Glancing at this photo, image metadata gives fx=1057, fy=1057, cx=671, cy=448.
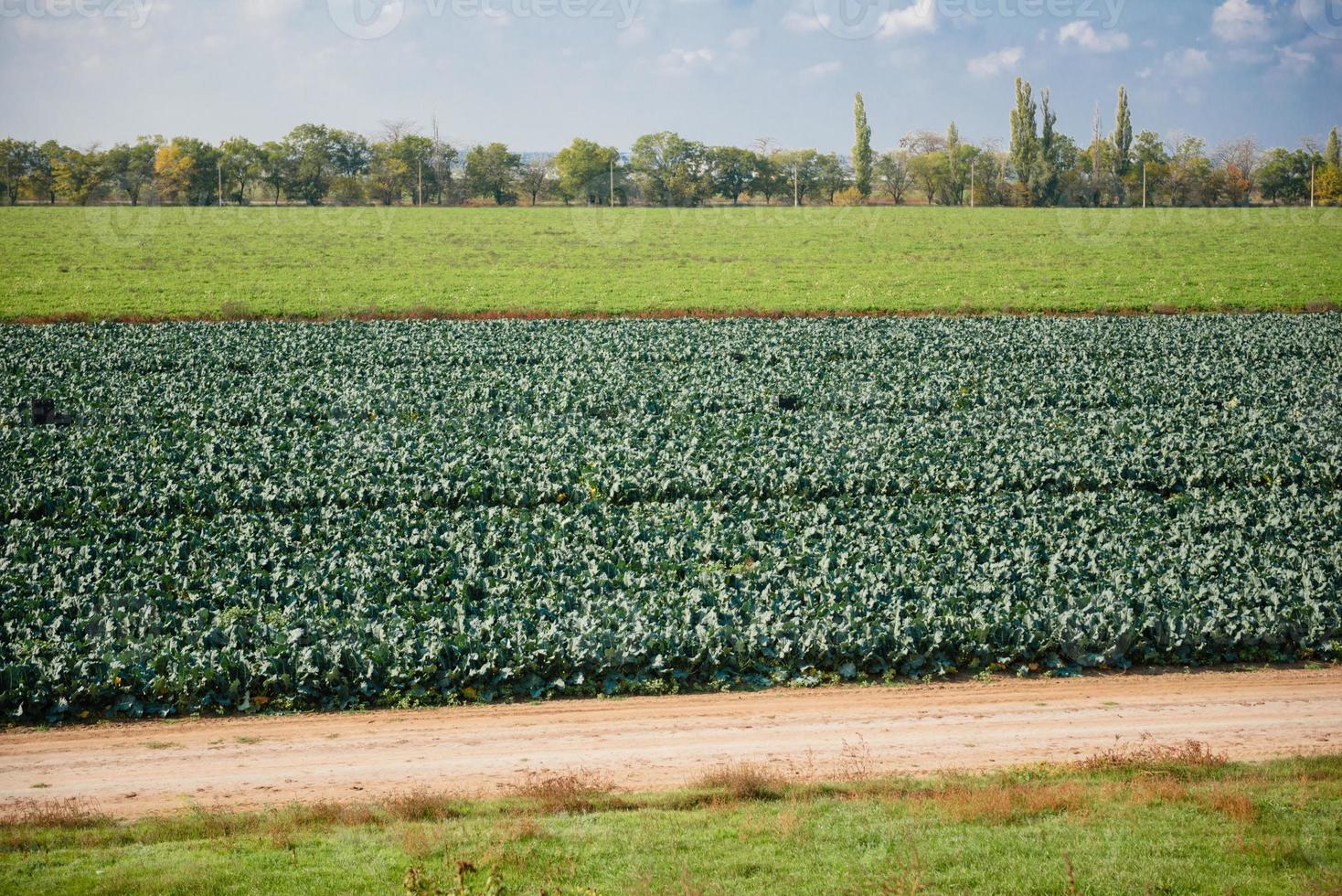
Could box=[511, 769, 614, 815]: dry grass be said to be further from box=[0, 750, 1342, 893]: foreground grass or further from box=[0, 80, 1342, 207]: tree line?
box=[0, 80, 1342, 207]: tree line

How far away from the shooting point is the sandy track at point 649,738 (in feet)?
36.0

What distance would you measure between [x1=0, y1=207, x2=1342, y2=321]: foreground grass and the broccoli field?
17.4 metres

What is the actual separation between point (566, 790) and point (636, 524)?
8617mm

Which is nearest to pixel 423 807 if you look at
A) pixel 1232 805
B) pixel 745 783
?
pixel 745 783

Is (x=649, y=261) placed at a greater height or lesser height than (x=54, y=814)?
greater

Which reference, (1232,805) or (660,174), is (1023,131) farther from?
(1232,805)

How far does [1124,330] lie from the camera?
4162cm

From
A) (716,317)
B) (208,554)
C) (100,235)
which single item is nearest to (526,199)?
(100,235)

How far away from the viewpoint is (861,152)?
135 meters

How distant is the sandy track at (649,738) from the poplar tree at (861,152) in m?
128

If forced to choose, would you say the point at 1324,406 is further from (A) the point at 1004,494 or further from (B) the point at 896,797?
(B) the point at 896,797

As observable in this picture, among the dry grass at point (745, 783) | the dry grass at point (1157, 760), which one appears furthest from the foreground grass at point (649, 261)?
the dry grass at point (745, 783)

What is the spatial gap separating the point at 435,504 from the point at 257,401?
11070mm

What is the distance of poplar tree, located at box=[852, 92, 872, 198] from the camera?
134 m
